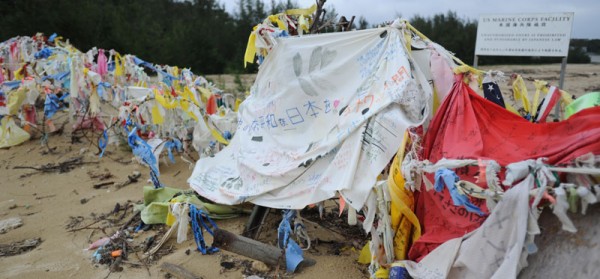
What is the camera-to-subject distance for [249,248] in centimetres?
295

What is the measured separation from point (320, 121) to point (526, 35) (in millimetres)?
3823

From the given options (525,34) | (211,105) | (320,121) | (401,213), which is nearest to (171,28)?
(211,105)

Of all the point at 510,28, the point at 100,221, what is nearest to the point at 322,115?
the point at 100,221

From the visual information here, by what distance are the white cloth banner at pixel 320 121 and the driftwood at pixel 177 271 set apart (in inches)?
25.6

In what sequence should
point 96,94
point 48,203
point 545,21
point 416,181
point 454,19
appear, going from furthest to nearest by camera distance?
point 454,19 → point 96,94 → point 545,21 → point 48,203 → point 416,181

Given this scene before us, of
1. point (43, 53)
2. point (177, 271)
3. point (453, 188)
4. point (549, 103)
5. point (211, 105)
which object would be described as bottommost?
point (177, 271)

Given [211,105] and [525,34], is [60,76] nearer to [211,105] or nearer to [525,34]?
[211,105]

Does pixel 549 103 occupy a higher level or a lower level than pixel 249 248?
higher

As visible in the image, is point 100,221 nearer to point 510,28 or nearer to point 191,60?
point 510,28

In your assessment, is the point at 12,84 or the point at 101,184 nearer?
the point at 101,184

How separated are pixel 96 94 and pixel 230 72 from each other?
42.0ft

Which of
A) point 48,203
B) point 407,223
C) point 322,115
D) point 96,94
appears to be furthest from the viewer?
point 96,94

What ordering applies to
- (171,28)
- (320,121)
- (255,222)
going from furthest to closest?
(171,28) < (255,222) < (320,121)

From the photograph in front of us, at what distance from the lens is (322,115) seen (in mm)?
3121
